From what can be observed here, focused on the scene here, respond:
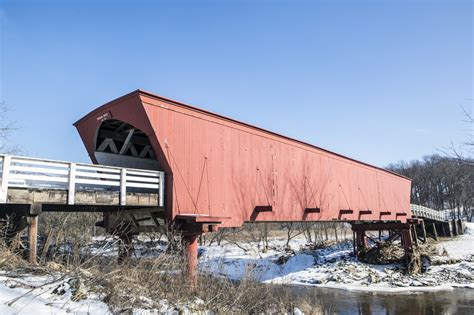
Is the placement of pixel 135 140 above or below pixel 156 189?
above

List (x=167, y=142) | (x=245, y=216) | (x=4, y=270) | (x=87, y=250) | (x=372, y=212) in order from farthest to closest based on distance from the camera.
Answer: (x=372, y=212) < (x=245, y=216) < (x=167, y=142) < (x=87, y=250) < (x=4, y=270)

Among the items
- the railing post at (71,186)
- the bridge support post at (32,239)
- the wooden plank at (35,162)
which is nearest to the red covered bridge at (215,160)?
the railing post at (71,186)

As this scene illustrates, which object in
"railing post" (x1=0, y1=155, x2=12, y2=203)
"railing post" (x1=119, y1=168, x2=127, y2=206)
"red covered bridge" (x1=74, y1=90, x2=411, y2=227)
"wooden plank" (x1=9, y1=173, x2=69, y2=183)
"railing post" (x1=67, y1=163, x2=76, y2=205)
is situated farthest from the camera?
"red covered bridge" (x1=74, y1=90, x2=411, y2=227)

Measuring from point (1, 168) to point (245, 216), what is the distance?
22.7 ft

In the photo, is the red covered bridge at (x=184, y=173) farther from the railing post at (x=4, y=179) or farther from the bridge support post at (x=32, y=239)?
the bridge support post at (x=32, y=239)

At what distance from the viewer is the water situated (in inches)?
546

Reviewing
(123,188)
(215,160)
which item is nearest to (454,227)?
(215,160)

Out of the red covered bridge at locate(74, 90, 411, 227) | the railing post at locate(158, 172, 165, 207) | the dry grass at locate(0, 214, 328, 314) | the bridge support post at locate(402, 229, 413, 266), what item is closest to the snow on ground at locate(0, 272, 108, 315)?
the dry grass at locate(0, 214, 328, 314)

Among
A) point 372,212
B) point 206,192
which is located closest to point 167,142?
point 206,192

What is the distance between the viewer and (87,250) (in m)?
6.98

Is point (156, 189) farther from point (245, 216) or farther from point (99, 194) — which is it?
point (245, 216)

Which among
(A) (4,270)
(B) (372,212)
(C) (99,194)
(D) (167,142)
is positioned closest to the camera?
(A) (4,270)

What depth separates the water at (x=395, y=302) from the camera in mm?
13865

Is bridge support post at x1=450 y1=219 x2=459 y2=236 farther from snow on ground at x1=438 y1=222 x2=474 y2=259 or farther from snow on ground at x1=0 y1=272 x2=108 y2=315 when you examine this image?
snow on ground at x1=0 y1=272 x2=108 y2=315
